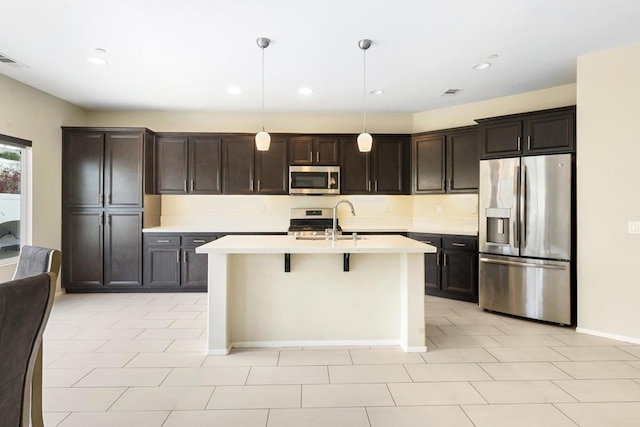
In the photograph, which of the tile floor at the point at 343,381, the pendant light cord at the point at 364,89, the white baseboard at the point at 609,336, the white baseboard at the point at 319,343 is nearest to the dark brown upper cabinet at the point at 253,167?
the pendant light cord at the point at 364,89

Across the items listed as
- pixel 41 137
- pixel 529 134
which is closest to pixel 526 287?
pixel 529 134

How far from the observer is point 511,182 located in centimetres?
367

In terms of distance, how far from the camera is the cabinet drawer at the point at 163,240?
4.64m

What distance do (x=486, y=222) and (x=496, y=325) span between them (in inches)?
43.9

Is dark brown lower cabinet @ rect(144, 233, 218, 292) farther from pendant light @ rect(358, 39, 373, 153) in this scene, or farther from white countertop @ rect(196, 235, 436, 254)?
pendant light @ rect(358, 39, 373, 153)

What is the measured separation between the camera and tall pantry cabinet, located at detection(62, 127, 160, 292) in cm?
457

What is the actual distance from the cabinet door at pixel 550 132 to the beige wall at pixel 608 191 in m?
0.10

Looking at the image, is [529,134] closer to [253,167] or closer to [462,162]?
[462,162]

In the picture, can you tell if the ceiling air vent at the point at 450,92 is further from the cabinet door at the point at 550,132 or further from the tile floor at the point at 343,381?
the tile floor at the point at 343,381

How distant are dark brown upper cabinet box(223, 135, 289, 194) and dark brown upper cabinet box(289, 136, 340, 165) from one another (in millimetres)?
132

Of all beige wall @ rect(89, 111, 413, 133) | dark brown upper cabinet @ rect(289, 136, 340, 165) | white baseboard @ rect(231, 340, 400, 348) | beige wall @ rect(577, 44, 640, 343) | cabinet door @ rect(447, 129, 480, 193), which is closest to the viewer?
white baseboard @ rect(231, 340, 400, 348)

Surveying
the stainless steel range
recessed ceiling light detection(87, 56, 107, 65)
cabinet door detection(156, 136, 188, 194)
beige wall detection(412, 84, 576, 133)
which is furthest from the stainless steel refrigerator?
recessed ceiling light detection(87, 56, 107, 65)

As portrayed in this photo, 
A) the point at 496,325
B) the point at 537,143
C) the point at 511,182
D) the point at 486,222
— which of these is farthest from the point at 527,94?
the point at 496,325

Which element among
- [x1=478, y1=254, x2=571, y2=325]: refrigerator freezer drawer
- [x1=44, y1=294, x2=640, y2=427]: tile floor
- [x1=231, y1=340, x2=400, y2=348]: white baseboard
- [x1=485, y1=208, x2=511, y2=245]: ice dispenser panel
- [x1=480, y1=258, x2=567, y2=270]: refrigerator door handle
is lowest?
[x1=44, y1=294, x2=640, y2=427]: tile floor
